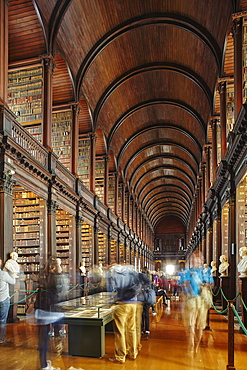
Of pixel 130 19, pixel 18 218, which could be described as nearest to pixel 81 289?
pixel 18 218

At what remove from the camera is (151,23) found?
489 inches

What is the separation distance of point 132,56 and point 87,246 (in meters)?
7.81

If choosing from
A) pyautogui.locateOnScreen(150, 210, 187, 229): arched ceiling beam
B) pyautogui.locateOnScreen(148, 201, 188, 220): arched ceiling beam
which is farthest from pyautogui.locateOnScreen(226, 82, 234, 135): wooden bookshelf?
pyautogui.locateOnScreen(150, 210, 187, 229): arched ceiling beam

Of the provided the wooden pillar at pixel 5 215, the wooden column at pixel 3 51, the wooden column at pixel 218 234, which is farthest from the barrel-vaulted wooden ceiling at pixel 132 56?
the wooden pillar at pixel 5 215

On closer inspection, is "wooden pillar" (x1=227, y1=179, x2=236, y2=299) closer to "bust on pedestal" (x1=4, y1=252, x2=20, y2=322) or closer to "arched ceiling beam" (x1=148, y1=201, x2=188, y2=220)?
"bust on pedestal" (x1=4, y1=252, x2=20, y2=322)

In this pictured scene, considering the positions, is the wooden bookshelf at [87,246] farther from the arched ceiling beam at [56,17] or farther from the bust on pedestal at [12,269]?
the arched ceiling beam at [56,17]

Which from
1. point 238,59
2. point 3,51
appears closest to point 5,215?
point 3,51

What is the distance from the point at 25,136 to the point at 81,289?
5.19 meters

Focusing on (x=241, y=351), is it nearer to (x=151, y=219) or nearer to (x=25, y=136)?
(x=25, y=136)

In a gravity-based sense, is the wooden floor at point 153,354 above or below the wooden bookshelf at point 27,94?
below

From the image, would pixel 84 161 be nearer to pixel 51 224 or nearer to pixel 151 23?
pixel 51 224

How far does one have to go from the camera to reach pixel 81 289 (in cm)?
1126

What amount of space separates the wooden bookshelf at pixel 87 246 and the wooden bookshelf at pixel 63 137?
2816 mm

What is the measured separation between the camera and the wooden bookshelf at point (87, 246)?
570 inches
